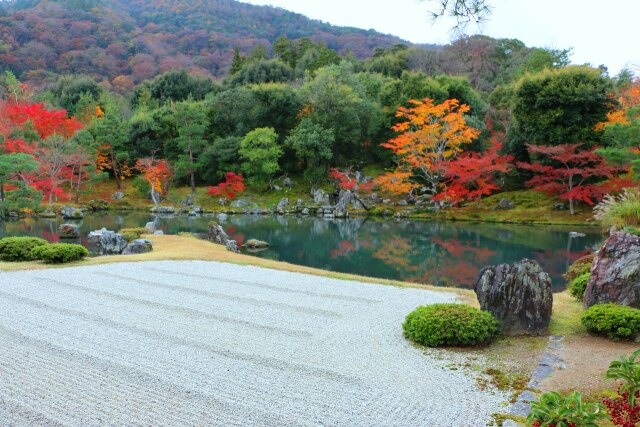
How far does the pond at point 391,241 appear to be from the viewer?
14.8m

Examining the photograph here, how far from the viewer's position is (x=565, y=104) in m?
26.1

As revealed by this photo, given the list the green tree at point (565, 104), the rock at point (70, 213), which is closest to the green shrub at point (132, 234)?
the rock at point (70, 213)

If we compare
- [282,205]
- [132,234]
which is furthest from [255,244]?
[282,205]

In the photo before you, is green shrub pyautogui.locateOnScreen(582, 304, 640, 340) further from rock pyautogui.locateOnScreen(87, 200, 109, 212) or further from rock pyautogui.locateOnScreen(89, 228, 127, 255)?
rock pyautogui.locateOnScreen(87, 200, 109, 212)

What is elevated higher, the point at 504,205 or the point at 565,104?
the point at 565,104

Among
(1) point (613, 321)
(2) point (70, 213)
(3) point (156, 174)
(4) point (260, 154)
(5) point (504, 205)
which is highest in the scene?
(4) point (260, 154)

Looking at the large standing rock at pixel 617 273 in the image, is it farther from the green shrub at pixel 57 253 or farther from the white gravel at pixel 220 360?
the green shrub at pixel 57 253

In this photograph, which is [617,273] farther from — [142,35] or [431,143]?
[142,35]

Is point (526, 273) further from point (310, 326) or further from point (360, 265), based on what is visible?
point (360, 265)

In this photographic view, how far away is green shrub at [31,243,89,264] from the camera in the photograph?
11438mm

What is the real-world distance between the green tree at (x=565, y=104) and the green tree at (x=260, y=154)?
1573cm

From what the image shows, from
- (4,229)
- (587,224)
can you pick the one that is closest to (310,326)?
(4,229)

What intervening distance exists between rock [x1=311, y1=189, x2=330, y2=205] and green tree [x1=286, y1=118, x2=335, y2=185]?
4.38 feet

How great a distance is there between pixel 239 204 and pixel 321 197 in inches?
213
